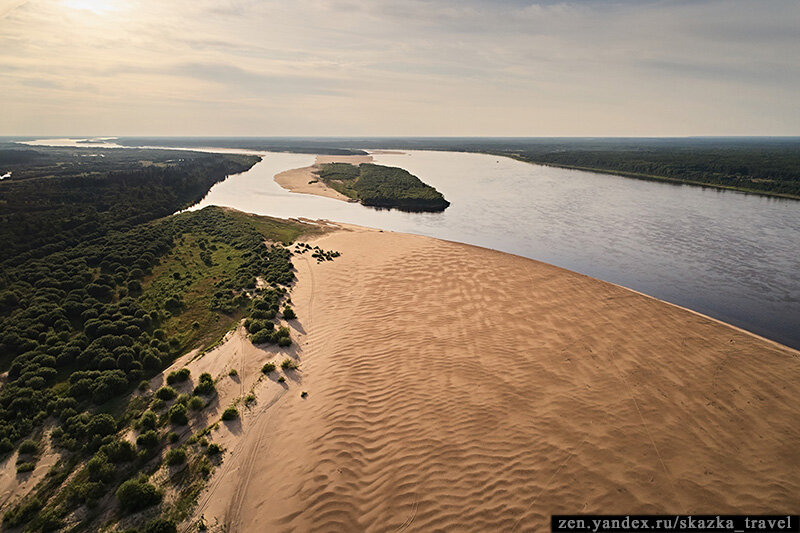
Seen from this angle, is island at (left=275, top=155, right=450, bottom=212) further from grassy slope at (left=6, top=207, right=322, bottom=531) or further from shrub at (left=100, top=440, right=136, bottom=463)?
shrub at (left=100, top=440, right=136, bottom=463)

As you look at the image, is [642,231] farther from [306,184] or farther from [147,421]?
[306,184]

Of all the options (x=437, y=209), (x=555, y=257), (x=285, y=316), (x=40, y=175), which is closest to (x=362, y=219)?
(x=437, y=209)

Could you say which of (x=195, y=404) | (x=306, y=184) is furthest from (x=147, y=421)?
(x=306, y=184)

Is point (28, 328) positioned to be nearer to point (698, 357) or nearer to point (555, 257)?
point (698, 357)

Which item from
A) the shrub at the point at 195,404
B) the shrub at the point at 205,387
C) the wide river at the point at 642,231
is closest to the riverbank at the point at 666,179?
the wide river at the point at 642,231

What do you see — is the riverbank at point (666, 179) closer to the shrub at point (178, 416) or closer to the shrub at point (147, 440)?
the shrub at point (178, 416)

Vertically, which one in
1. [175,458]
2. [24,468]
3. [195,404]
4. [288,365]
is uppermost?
[288,365]
